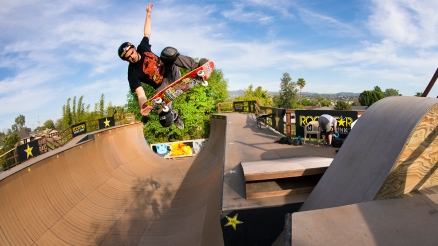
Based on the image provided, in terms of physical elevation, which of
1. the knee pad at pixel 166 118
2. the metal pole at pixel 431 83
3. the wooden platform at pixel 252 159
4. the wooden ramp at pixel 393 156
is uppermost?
the metal pole at pixel 431 83

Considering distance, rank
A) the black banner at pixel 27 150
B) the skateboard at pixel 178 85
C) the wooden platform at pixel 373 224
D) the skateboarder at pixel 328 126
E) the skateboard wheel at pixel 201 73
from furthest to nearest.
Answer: the black banner at pixel 27 150 → the skateboarder at pixel 328 126 → the skateboard wheel at pixel 201 73 → the skateboard at pixel 178 85 → the wooden platform at pixel 373 224

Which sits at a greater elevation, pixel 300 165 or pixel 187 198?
pixel 300 165

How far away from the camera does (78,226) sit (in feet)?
24.1

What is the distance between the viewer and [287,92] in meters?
98.4

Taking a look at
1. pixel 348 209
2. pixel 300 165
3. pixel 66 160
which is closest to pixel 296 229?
pixel 348 209

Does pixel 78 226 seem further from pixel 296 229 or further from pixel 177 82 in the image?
pixel 296 229

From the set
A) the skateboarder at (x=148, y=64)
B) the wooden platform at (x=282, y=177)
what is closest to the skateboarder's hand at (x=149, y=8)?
the skateboarder at (x=148, y=64)

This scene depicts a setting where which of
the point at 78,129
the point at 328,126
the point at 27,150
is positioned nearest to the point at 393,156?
the point at 328,126

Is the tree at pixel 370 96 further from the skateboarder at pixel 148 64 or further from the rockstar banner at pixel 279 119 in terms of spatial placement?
the skateboarder at pixel 148 64

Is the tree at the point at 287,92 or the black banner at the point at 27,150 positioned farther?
the tree at the point at 287,92

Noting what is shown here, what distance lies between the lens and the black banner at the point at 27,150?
356 inches

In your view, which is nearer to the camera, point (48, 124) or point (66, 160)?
point (66, 160)

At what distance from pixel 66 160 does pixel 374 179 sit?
30.8 ft

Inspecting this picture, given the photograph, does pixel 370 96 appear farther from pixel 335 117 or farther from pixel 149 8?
pixel 149 8
